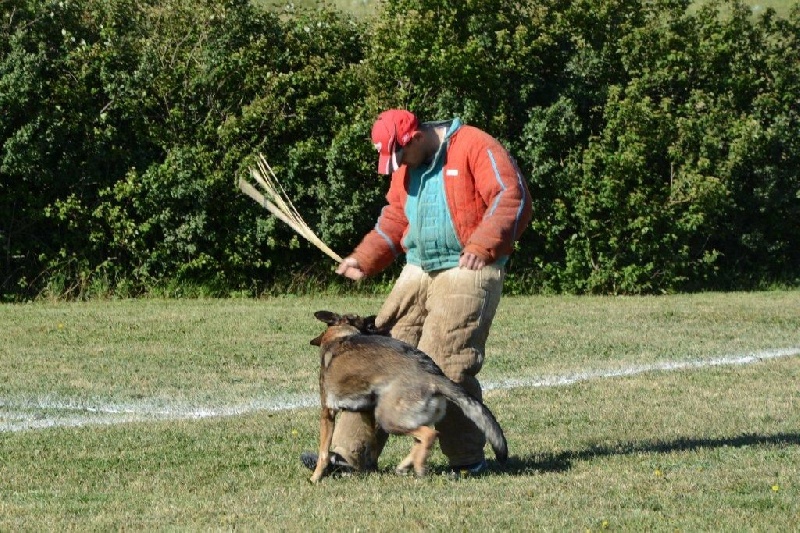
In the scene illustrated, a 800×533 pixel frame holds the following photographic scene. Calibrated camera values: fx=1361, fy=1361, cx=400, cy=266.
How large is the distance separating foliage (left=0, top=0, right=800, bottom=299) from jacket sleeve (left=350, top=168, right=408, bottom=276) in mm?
9231

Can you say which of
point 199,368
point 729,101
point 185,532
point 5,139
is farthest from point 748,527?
point 729,101

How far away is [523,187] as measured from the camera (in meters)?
6.93

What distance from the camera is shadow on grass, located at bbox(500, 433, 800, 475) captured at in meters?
7.42

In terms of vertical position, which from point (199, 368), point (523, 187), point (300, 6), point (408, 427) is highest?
point (300, 6)

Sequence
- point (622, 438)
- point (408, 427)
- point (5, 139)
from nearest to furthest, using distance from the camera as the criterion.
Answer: point (408, 427), point (622, 438), point (5, 139)

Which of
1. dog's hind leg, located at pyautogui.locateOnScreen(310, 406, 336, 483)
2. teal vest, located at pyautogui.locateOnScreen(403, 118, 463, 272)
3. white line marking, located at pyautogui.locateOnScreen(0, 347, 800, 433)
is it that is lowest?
white line marking, located at pyautogui.locateOnScreen(0, 347, 800, 433)

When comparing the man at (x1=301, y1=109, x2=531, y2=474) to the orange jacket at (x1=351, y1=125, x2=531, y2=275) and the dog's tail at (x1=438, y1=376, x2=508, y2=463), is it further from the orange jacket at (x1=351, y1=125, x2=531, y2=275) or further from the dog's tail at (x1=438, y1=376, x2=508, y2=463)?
the dog's tail at (x1=438, y1=376, x2=508, y2=463)

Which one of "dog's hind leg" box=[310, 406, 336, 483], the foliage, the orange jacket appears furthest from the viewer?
the foliage

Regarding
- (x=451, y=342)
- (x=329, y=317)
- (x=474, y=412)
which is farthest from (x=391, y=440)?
(x=474, y=412)

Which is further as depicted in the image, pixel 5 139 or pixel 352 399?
pixel 5 139

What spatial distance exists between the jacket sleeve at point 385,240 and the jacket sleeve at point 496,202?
2.02 ft

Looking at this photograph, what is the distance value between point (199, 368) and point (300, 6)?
24.2 ft

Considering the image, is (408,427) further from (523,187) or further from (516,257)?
(516,257)

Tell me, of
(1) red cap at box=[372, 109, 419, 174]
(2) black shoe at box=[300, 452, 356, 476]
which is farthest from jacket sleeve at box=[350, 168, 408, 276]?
(2) black shoe at box=[300, 452, 356, 476]
